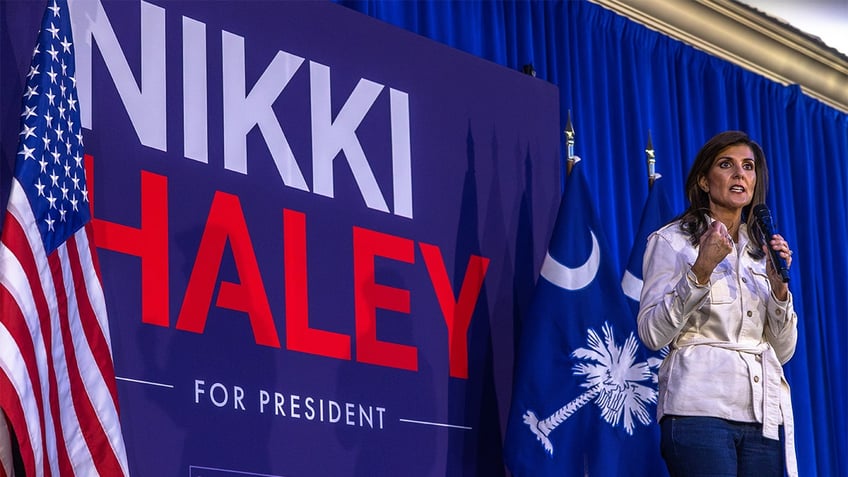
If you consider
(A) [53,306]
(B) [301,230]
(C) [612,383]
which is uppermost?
(B) [301,230]

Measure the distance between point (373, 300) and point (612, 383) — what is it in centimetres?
75

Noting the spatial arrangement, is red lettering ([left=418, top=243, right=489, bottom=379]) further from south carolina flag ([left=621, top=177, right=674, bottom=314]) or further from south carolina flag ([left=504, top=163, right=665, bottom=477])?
south carolina flag ([left=621, top=177, right=674, bottom=314])

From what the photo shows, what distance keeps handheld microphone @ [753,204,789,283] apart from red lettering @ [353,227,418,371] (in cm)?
103

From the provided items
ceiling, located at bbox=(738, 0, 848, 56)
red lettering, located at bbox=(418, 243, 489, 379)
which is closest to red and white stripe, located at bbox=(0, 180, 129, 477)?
red lettering, located at bbox=(418, 243, 489, 379)

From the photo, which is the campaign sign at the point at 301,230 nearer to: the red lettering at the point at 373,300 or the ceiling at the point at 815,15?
the red lettering at the point at 373,300

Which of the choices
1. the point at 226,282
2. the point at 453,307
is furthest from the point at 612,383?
the point at 226,282

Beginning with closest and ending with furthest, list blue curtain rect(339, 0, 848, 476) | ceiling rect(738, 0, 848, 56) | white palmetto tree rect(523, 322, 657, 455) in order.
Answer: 1. white palmetto tree rect(523, 322, 657, 455)
2. blue curtain rect(339, 0, 848, 476)
3. ceiling rect(738, 0, 848, 56)

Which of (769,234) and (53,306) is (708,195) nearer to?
(769,234)

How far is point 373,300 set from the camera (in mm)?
3801

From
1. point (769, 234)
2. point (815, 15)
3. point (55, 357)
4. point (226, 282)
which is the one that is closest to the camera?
point (55, 357)

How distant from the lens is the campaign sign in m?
3.30

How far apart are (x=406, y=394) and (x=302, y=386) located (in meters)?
0.37

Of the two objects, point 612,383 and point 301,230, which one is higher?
point 301,230

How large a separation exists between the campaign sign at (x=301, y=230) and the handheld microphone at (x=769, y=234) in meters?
0.98
